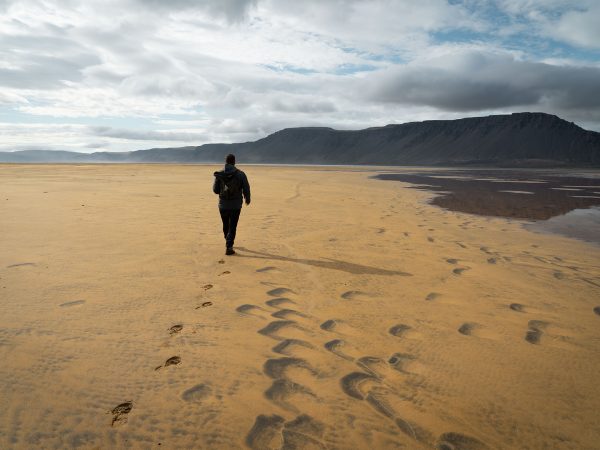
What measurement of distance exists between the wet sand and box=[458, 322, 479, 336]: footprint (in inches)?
0.9

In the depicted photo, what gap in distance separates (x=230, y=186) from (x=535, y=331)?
18.5 feet

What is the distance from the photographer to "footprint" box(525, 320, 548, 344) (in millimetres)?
4094

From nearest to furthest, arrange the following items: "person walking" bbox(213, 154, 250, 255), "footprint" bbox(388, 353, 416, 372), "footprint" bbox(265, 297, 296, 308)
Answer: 1. "footprint" bbox(388, 353, 416, 372)
2. "footprint" bbox(265, 297, 296, 308)
3. "person walking" bbox(213, 154, 250, 255)

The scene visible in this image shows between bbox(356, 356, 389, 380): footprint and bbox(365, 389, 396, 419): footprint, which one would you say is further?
bbox(356, 356, 389, 380): footprint

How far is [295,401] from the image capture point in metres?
2.96

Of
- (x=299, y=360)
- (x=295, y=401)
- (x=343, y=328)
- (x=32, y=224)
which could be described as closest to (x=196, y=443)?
(x=295, y=401)

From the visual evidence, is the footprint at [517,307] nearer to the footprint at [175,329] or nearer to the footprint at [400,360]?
the footprint at [400,360]

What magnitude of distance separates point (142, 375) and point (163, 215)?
30.5 feet

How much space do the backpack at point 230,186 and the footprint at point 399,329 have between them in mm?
4406

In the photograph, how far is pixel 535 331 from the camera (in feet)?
14.1

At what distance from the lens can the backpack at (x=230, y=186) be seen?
24.5 feet

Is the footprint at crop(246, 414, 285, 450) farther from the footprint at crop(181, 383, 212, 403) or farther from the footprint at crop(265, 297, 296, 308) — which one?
the footprint at crop(265, 297, 296, 308)

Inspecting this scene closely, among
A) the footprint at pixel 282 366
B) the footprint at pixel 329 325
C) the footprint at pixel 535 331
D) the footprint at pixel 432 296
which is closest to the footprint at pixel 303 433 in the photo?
the footprint at pixel 282 366

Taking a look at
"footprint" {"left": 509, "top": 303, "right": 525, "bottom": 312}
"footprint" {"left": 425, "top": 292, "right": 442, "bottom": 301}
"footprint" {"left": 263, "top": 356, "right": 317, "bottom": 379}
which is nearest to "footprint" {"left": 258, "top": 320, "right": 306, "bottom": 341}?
"footprint" {"left": 263, "top": 356, "right": 317, "bottom": 379}
